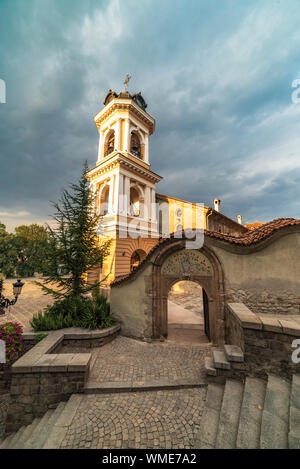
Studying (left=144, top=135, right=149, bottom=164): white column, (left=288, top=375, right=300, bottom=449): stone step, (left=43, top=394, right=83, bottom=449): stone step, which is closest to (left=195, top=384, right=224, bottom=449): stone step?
(left=288, top=375, right=300, bottom=449): stone step

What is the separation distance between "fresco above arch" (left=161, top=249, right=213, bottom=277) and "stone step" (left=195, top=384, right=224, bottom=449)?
10.6 feet

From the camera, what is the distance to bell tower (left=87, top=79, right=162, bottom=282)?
13.0 m

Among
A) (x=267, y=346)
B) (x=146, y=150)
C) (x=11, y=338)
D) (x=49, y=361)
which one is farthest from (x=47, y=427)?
(x=146, y=150)

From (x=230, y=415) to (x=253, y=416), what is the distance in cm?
42

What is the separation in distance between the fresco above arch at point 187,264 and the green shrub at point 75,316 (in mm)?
3436

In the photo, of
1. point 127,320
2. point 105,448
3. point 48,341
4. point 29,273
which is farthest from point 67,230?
point 29,273

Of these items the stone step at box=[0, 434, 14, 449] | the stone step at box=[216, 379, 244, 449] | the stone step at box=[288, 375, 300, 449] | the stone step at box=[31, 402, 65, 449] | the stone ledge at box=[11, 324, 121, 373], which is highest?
the stone step at box=[288, 375, 300, 449]

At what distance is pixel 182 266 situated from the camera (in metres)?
6.48

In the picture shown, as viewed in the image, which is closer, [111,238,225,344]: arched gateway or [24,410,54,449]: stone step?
[24,410,54,449]: stone step

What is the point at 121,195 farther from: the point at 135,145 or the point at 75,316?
the point at 75,316

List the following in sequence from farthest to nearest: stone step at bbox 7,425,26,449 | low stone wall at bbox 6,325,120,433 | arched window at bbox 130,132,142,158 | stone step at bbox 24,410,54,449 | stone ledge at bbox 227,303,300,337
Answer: arched window at bbox 130,132,142,158, low stone wall at bbox 6,325,120,433, stone step at bbox 7,425,26,449, stone ledge at bbox 227,303,300,337, stone step at bbox 24,410,54,449

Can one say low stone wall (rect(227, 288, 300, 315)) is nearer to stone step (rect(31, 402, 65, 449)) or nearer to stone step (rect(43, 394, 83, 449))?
stone step (rect(43, 394, 83, 449))

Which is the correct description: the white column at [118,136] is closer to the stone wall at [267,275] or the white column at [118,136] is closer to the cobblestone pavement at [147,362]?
the stone wall at [267,275]

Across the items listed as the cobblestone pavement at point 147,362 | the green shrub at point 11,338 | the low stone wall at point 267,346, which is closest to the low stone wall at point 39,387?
the cobblestone pavement at point 147,362
